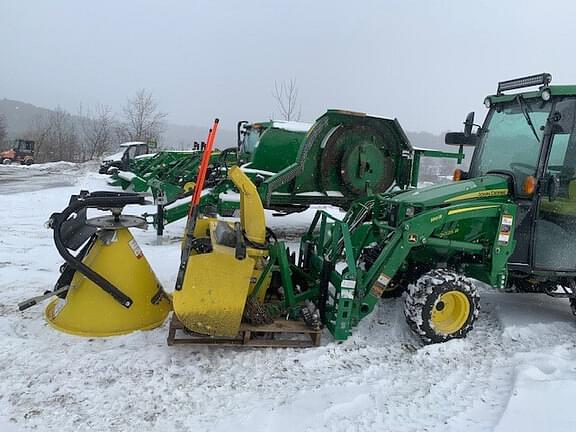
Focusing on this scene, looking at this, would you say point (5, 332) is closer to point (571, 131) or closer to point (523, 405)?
point (523, 405)

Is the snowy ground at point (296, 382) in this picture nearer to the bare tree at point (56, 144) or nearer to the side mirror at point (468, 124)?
the side mirror at point (468, 124)

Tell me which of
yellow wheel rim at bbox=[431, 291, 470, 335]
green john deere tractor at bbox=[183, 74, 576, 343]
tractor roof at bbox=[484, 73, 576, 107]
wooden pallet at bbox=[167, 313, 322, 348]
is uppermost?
tractor roof at bbox=[484, 73, 576, 107]

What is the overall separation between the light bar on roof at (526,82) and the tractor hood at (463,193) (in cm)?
92

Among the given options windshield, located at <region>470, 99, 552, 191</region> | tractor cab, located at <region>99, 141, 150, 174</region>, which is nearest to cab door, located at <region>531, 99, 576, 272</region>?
windshield, located at <region>470, 99, 552, 191</region>

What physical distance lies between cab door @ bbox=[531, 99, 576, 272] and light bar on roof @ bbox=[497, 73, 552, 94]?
26cm

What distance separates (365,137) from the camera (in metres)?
8.50

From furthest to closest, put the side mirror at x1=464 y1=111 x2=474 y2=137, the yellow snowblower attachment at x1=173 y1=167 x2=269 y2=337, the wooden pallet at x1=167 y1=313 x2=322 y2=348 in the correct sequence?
the side mirror at x1=464 y1=111 x2=474 y2=137 → the wooden pallet at x1=167 y1=313 x2=322 y2=348 → the yellow snowblower attachment at x1=173 y1=167 x2=269 y2=337

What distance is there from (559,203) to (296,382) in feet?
10.1

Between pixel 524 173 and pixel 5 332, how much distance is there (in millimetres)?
4907

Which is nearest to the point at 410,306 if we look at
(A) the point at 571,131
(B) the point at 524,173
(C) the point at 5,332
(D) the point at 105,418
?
(B) the point at 524,173

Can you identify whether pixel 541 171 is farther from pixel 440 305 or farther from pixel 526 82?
pixel 440 305

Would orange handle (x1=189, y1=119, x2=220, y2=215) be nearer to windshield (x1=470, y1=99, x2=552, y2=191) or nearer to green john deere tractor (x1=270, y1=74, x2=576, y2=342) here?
green john deere tractor (x1=270, y1=74, x2=576, y2=342)

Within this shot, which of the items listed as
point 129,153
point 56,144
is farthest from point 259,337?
point 56,144

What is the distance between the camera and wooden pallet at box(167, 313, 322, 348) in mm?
3881
